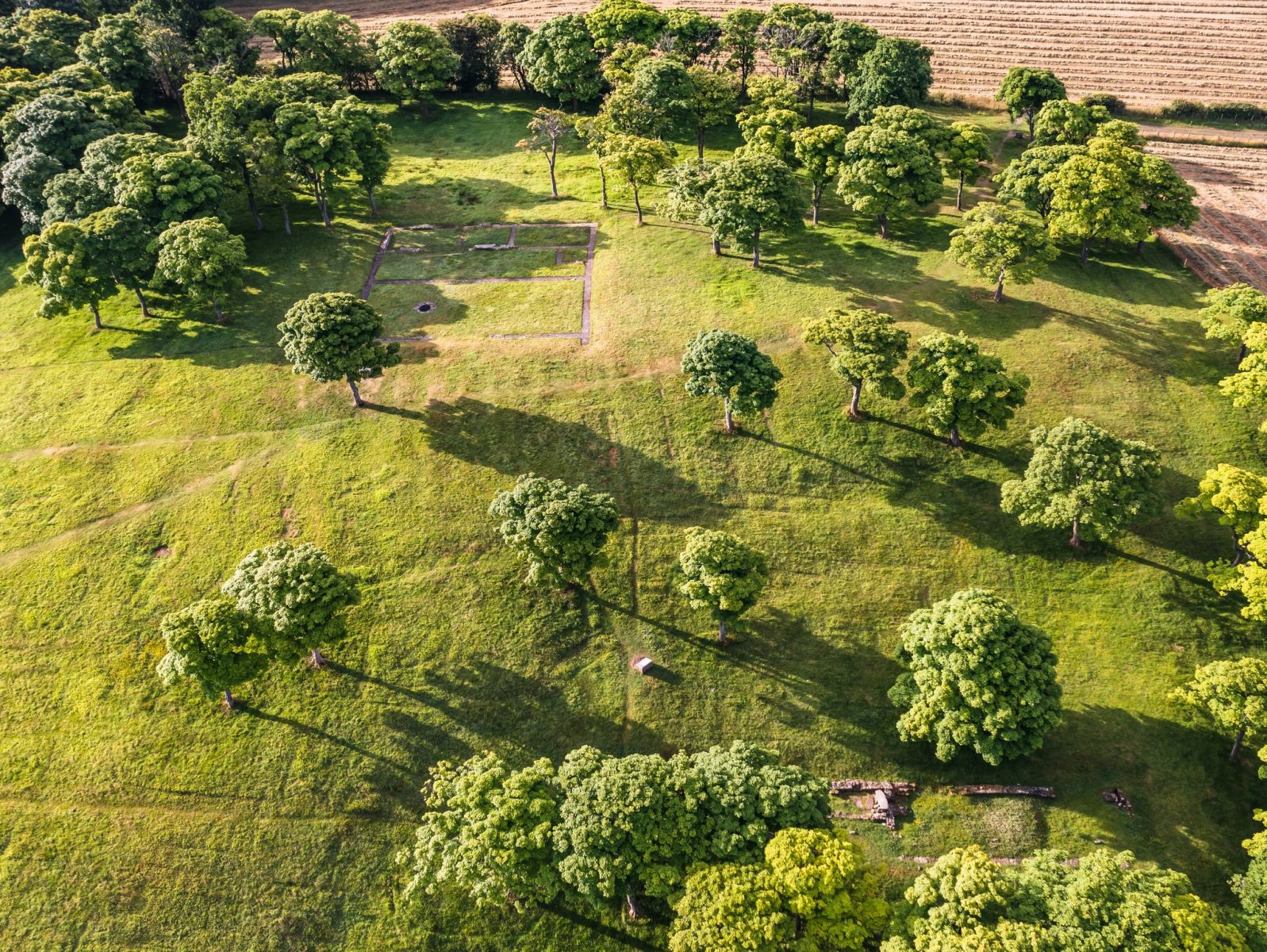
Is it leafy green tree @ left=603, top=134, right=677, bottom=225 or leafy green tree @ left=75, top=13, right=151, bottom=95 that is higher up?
leafy green tree @ left=75, top=13, right=151, bottom=95

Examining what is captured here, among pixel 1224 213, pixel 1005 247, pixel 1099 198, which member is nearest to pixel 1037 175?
pixel 1099 198

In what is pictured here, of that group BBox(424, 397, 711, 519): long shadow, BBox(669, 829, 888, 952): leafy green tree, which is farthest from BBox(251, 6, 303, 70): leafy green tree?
BBox(669, 829, 888, 952): leafy green tree

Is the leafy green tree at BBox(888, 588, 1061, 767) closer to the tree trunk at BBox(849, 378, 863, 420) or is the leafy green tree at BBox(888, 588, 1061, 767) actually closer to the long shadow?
the long shadow

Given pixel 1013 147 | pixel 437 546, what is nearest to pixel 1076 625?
pixel 437 546

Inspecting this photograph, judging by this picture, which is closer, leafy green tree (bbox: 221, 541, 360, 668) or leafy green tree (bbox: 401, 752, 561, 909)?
leafy green tree (bbox: 401, 752, 561, 909)

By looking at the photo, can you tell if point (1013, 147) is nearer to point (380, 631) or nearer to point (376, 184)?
point (376, 184)
